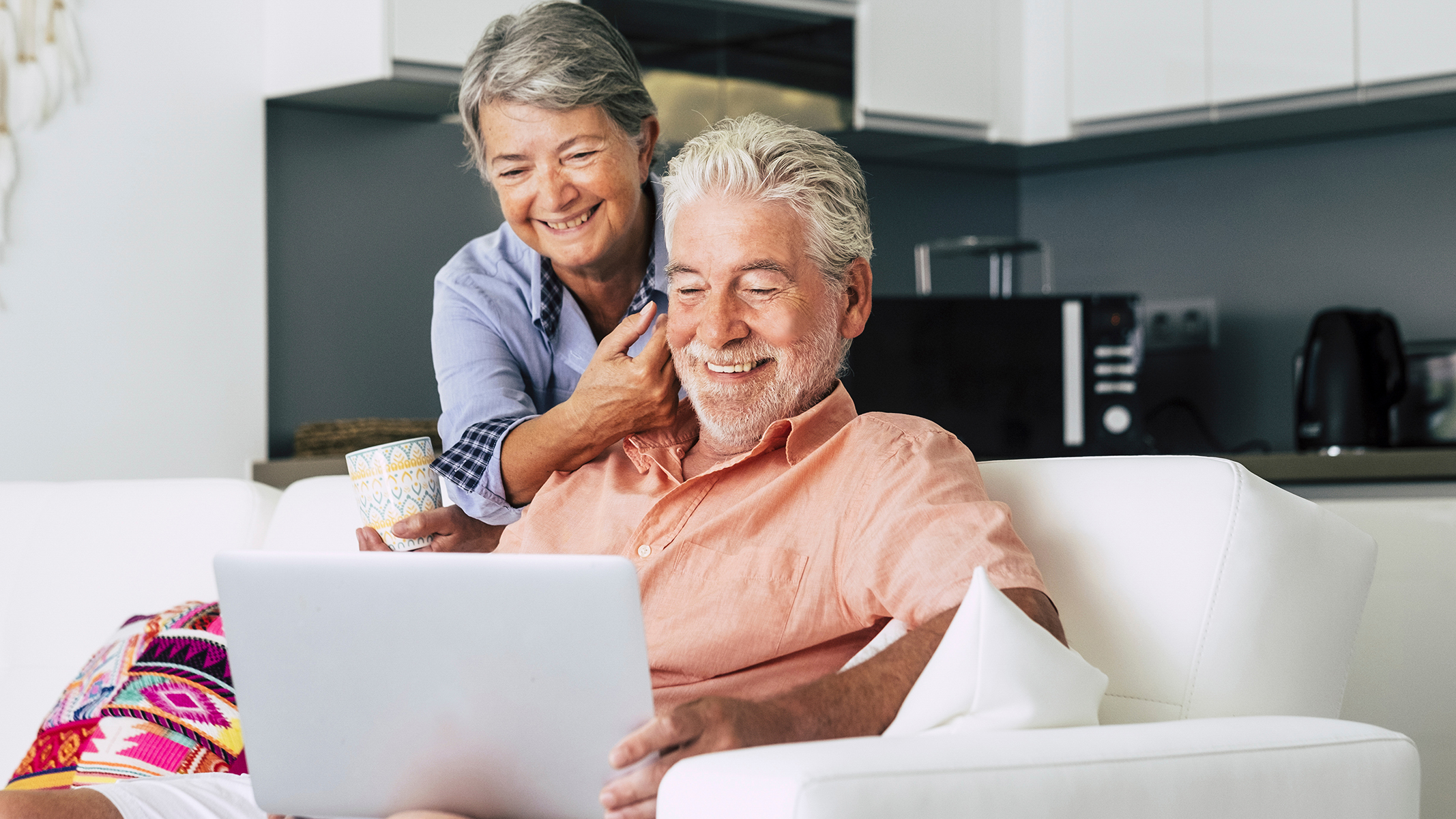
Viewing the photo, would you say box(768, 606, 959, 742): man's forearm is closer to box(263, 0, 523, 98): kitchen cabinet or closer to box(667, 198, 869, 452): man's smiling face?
box(667, 198, 869, 452): man's smiling face

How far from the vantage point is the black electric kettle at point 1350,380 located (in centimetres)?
317

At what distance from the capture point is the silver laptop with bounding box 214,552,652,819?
3.26ft

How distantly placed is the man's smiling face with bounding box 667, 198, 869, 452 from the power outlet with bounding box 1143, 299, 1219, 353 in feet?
8.43

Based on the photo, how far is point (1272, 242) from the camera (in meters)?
3.77

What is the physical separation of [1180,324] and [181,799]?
3071 millimetres

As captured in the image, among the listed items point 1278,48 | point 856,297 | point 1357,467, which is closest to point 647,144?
point 856,297

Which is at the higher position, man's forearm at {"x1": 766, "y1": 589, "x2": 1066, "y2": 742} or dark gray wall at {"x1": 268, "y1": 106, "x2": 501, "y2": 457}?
dark gray wall at {"x1": 268, "y1": 106, "x2": 501, "y2": 457}

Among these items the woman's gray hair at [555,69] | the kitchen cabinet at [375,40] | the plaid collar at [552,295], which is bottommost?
the plaid collar at [552,295]

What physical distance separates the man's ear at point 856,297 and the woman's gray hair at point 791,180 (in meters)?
0.01

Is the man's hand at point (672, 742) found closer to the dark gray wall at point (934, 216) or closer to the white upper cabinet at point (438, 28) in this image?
the white upper cabinet at point (438, 28)

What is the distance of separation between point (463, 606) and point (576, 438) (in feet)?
1.94

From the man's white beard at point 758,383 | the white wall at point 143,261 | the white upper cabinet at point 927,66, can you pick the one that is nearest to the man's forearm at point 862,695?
the man's white beard at point 758,383

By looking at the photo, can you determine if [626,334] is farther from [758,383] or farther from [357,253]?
[357,253]

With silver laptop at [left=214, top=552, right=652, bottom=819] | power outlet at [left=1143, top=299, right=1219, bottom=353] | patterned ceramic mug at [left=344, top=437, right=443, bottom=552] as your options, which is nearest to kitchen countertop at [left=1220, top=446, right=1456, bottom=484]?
power outlet at [left=1143, top=299, right=1219, bottom=353]
